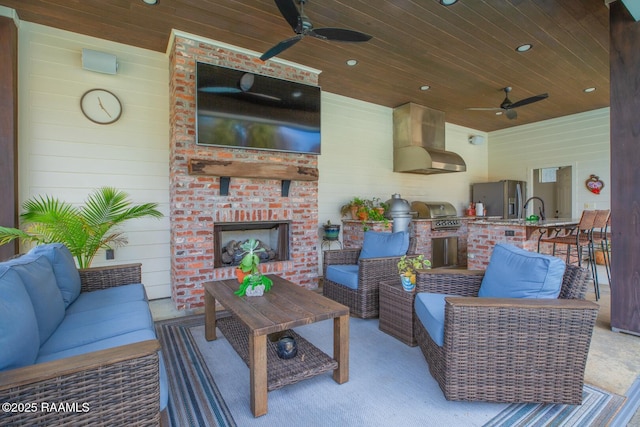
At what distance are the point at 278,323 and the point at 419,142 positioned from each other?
4.84 metres

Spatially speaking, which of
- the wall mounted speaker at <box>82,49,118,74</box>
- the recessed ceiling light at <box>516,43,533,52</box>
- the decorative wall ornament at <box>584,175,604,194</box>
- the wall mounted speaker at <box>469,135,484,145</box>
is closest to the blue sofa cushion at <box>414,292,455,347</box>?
the recessed ceiling light at <box>516,43,533,52</box>

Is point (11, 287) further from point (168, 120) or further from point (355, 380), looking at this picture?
point (168, 120)

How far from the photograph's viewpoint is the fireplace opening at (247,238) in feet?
13.0

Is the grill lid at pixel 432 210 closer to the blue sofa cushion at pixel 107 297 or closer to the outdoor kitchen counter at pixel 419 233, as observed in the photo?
the outdoor kitchen counter at pixel 419 233

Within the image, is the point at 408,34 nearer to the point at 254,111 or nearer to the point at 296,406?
the point at 254,111

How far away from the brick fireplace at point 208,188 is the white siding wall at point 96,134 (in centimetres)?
27

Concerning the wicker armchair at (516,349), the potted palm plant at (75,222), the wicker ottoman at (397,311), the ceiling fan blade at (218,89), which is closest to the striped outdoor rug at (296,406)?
the wicker armchair at (516,349)

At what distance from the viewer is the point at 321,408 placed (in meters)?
1.83

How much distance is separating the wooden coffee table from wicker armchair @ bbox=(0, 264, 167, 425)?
53 centimetres

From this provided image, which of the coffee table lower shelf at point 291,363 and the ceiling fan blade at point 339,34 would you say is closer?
the coffee table lower shelf at point 291,363

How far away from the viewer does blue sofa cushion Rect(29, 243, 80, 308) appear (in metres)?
2.16

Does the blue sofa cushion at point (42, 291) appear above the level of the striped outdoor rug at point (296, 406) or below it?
above

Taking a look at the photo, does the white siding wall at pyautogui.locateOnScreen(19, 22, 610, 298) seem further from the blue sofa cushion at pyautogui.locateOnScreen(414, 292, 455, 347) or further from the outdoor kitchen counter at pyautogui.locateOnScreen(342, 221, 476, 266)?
the blue sofa cushion at pyautogui.locateOnScreen(414, 292, 455, 347)

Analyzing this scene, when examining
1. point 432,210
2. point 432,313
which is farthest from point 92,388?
point 432,210
